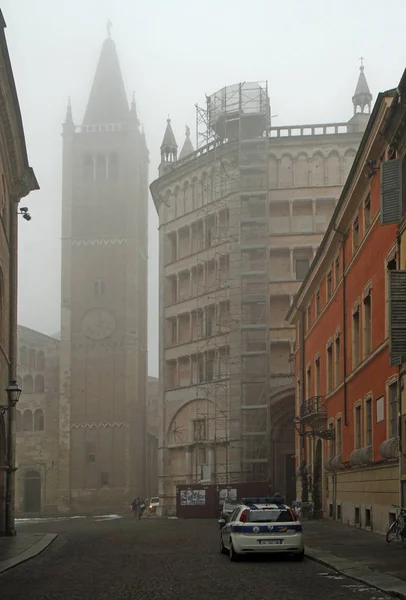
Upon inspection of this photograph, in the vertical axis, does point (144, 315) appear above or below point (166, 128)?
below

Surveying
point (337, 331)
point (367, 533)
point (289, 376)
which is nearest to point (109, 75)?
point (289, 376)

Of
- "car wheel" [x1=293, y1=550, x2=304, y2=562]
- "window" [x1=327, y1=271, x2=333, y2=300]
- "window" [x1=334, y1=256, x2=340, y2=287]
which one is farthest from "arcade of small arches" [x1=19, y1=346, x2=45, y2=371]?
"car wheel" [x1=293, y1=550, x2=304, y2=562]

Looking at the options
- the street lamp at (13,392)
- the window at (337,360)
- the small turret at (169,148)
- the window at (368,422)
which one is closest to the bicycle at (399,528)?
the window at (368,422)

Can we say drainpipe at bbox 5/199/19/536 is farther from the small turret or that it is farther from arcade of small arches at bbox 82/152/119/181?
arcade of small arches at bbox 82/152/119/181

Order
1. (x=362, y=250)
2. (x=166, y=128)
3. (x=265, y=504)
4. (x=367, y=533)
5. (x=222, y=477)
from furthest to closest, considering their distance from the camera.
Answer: (x=166, y=128) → (x=222, y=477) → (x=362, y=250) → (x=367, y=533) → (x=265, y=504)

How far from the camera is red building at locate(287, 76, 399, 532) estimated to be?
98.3 ft

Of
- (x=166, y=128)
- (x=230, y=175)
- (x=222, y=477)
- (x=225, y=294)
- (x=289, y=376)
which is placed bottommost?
(x=222, y=477)

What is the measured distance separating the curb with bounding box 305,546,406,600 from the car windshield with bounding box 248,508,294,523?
1085 millimetres

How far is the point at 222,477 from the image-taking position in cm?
6912

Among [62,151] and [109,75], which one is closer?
[62,151]

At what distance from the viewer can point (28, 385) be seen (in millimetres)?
100375

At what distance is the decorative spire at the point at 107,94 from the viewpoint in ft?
367

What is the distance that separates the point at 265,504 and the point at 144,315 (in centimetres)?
8450

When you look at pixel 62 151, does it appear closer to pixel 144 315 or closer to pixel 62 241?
pixel 62 241
